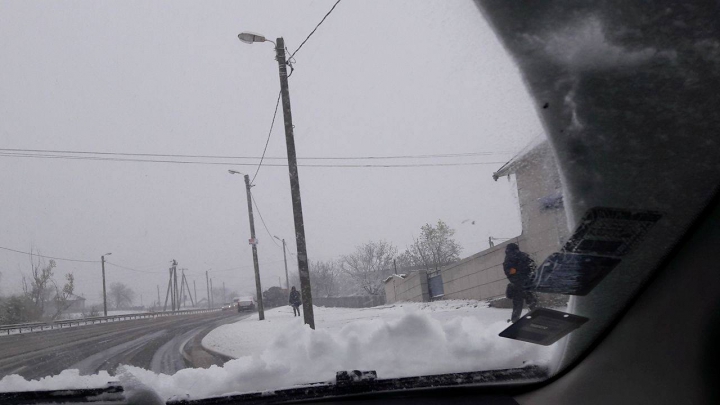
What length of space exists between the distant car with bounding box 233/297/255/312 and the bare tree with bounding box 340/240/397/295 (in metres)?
2.58

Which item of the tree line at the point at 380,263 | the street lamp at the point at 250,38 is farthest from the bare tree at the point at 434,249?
the street lamp at the point at 250,38

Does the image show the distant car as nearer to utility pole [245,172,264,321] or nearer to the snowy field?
utility pole [245,172,264,321]

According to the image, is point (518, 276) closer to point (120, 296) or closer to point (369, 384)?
point (369, 384)

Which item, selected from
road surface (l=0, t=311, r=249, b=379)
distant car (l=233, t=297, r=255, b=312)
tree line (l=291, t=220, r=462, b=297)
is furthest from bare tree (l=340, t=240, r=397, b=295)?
distant car (l=233, t=297, r=255, b=312)

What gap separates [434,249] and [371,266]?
0.75m

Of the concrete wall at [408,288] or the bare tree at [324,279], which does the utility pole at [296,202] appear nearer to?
the bare tree at [324,279]

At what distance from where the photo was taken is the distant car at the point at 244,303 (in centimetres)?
662

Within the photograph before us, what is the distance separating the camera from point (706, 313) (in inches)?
85.3

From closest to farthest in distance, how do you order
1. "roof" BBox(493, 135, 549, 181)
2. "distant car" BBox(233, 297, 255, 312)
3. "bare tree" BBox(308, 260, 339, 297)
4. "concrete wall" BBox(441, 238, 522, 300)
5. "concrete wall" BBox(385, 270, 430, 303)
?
"roof" BBox(493, 135, 549, 181) < "concrete wall" BBox(441, 238, 522, 300) < "concrete wall" BBox(385, 270, 430, 303) < "bare tree" BBox(308, 260, 339, 297) < "distant car" BBox(233, 297, 255, 312)

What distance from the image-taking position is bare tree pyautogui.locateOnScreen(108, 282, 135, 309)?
13.1ft

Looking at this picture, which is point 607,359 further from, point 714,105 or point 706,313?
point 714,105

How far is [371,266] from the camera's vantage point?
155 inches

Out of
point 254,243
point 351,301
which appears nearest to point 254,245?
point 254,243

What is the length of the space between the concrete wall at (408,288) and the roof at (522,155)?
3.73 feet
